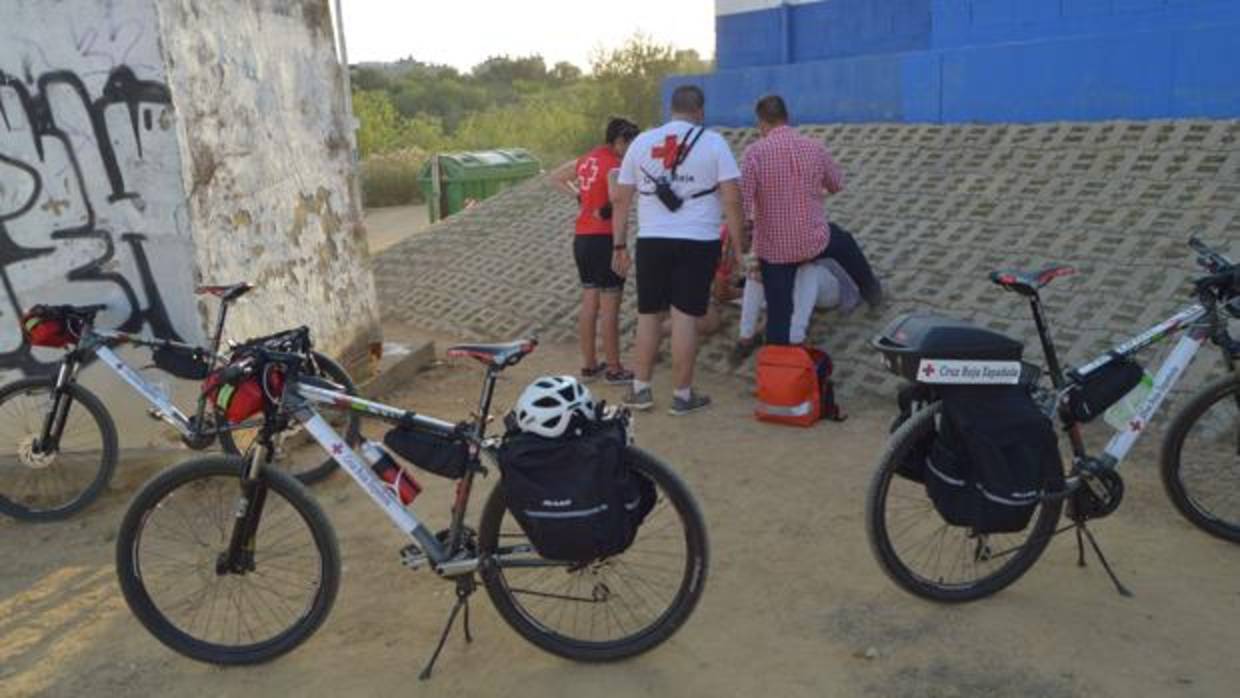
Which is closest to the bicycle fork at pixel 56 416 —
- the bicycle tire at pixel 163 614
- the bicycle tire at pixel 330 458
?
the bicycle tire at pixel 330 458

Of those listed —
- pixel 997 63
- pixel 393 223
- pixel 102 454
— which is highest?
pixel 997 63

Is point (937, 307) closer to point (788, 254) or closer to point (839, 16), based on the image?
point (788, 254)

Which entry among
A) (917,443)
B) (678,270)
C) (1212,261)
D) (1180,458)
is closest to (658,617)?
(917,443)

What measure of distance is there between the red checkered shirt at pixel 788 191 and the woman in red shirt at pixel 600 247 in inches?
33.6

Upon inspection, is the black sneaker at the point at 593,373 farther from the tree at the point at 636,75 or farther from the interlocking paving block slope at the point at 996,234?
the tree at the point at 636,75

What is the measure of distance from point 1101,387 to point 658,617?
67.3 inches

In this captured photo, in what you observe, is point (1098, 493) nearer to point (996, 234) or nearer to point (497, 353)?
point (497, 353)

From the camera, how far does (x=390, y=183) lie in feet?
77.5

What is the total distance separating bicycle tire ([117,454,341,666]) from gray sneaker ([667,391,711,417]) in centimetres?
298

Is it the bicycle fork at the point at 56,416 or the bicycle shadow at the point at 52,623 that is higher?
the bicycle fork at the point at 56,416

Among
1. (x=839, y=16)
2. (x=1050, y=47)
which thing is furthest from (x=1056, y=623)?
(x=839, y=16)

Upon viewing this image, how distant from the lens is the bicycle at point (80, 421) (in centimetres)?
475

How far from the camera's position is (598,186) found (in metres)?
6.43

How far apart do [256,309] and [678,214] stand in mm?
2332
